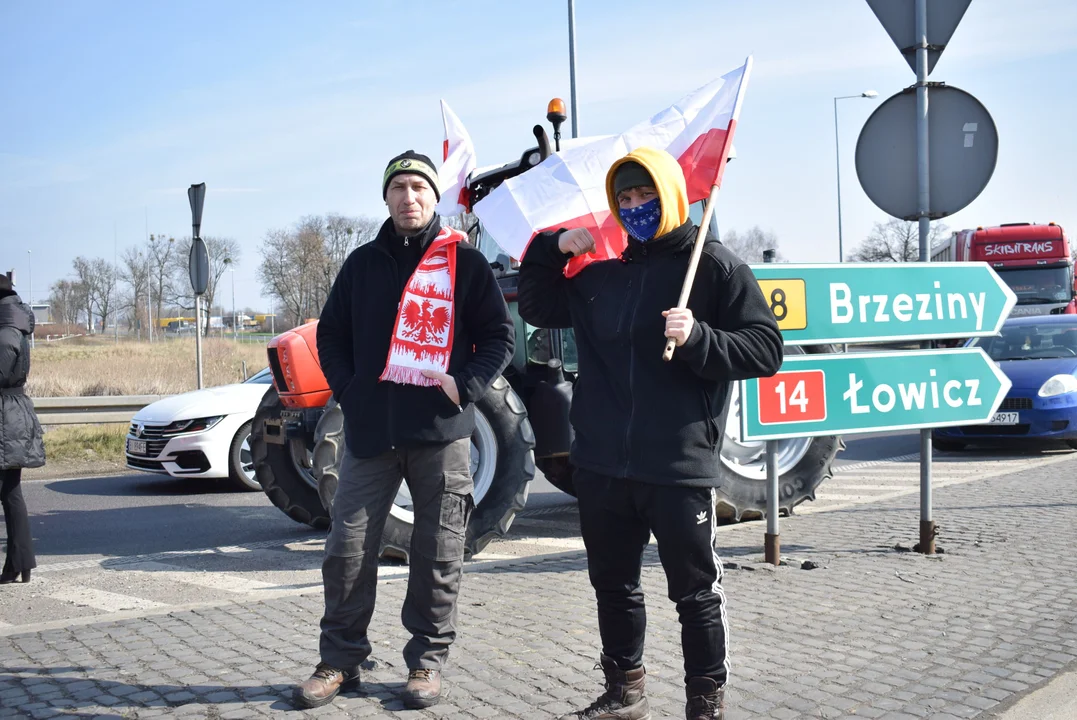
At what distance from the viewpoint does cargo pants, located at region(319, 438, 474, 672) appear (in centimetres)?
399

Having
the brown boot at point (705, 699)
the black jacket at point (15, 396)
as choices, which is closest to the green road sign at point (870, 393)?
the brown boot at point (705, 699)

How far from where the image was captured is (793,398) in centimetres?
614

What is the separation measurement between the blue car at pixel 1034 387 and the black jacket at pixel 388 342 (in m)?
8.19

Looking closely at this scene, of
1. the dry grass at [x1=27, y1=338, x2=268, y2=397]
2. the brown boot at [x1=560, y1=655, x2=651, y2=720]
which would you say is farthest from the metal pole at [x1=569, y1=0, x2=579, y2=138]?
the brown boot at [x1=560, y1=655, x2=651, y2=720]

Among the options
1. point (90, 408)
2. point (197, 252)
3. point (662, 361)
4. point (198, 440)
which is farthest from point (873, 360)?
point (90, 408)

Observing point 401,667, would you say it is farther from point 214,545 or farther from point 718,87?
point 214,545

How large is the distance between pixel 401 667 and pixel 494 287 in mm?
1576

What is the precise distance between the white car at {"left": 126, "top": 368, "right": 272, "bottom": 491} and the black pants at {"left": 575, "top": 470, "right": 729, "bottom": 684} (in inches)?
282

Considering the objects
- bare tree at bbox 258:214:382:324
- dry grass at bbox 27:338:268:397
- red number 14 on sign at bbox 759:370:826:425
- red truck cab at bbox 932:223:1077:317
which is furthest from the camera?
bare tree at bbox 258:214:382:324

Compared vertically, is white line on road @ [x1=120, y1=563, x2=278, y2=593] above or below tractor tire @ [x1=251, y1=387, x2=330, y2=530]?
below

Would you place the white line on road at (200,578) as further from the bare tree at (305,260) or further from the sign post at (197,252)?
the bare tree at (305,260)

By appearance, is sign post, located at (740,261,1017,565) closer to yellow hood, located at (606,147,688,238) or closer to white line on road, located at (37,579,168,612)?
yellow hood, located at (606,147,688,238)

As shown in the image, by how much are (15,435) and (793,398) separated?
15.1 feet

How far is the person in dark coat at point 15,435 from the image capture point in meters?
6.38
